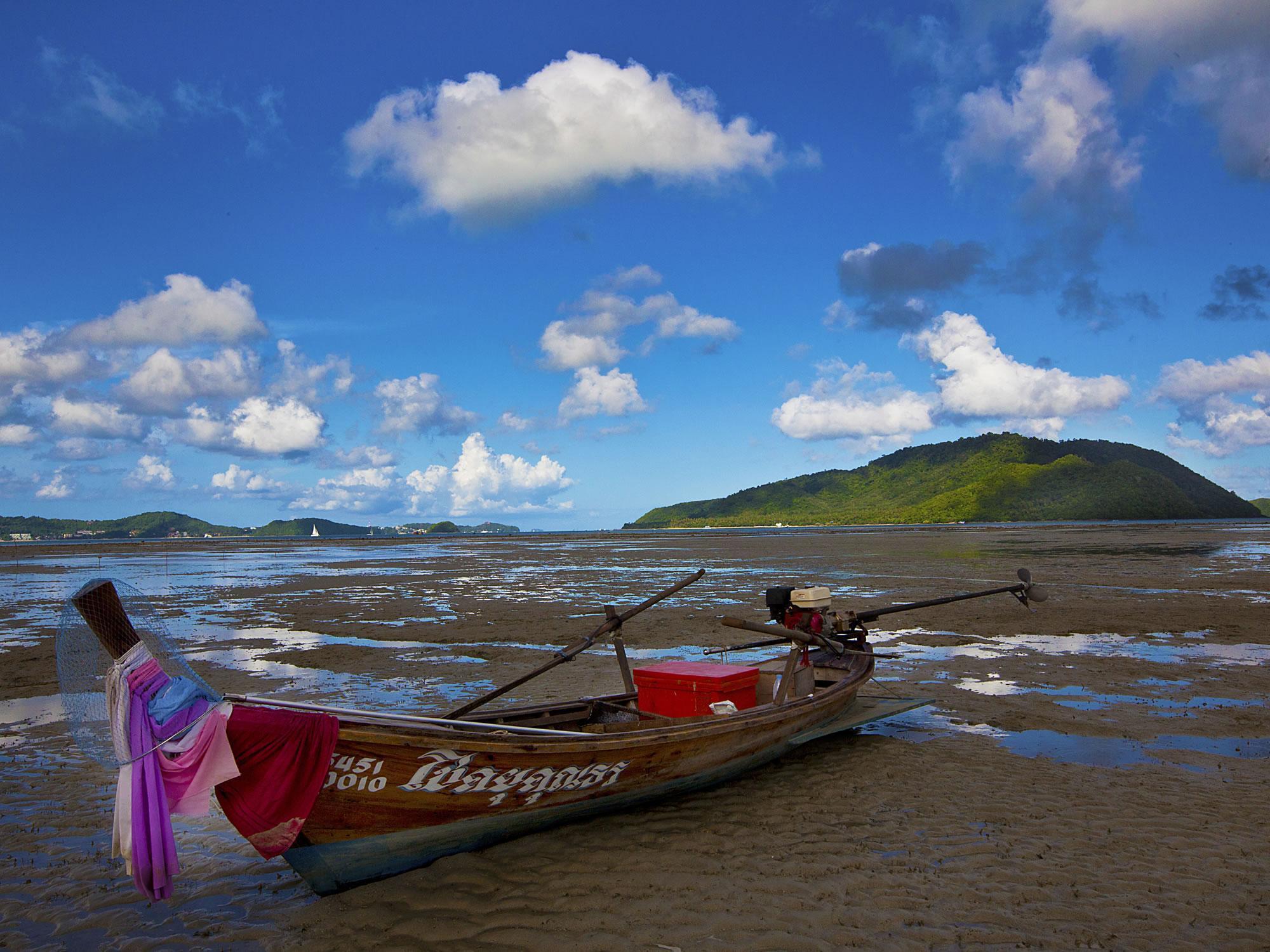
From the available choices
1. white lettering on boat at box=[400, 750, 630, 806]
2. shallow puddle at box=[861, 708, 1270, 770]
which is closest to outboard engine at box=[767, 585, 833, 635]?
shallow puddle at box=[861, 708, 1270, 770]

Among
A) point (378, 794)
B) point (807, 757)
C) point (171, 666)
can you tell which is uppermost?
point (171, 666)

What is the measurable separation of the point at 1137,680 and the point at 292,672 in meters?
15.5

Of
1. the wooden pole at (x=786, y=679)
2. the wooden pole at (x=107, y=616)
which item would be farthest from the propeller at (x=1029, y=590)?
the wooden pole at (x=107, y=616)

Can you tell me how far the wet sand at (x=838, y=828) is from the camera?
540cm

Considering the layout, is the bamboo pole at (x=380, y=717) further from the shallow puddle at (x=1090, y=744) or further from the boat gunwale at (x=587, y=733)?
the shallow puddle at (x=1090, y=744)

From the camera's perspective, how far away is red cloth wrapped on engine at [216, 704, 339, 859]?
4.84 meters

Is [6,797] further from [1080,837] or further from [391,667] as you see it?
[1080,837]

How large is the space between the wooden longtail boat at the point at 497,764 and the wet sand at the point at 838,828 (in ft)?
1.00

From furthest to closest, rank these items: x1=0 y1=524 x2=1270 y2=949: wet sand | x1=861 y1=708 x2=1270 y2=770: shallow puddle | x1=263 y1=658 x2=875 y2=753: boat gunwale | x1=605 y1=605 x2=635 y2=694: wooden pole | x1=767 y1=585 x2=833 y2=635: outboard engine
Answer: x1=767 y1=585 x2=833 y2=635: outboard engine → x1=605 y1=605 x2=635 y2=694: wooden pole → x1=861 y1=708 x2=1270 y2=770: shallow puddle → x1=0 y1=524 x2=1270 y2=949: wet sand → x1=263 y1=658 x2=875 y2=753: boat gunwale

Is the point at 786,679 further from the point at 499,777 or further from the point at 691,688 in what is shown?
the point at 499,777

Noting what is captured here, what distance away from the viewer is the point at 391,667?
15.0m

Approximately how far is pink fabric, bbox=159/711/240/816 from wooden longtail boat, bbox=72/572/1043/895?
261 millimetres

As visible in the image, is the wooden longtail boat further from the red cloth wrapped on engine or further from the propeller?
the propeller

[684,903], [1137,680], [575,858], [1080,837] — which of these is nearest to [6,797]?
[575,858]
